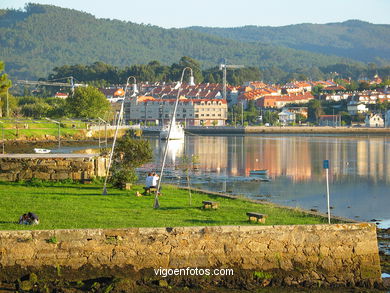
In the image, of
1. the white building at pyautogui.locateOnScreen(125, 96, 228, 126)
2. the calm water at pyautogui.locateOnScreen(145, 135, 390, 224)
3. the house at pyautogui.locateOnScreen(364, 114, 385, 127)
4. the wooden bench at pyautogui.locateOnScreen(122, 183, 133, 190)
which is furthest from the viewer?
the white building at pyautogui.locateOnScreen(125, 96, 228, 126)

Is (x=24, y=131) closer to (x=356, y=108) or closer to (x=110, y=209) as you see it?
(x=110, y=209)

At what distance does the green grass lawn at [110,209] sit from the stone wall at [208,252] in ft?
2.66

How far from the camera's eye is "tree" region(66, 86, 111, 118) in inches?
3179

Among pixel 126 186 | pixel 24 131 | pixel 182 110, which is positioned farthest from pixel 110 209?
pixel 182 110

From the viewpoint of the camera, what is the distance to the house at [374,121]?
493ft

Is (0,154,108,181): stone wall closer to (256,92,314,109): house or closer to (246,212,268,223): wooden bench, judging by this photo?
(246,212,268,223): wooden bench

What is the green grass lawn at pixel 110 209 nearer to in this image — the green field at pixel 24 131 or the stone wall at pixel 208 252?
the stone wall at pixel 208 252

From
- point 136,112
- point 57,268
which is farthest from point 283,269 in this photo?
point 136,112

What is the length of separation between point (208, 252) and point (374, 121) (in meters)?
142

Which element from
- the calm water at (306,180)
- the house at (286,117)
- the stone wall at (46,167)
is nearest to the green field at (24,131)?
the calm water at (306,180)

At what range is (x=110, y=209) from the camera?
17.2 meters

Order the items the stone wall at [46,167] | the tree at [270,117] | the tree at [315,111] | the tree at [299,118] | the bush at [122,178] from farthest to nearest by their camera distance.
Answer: the tree at [315,111] < the tree at [299,118] < the tree at [270,117] < the stone wall at [46,167] < the bush at [122,178]

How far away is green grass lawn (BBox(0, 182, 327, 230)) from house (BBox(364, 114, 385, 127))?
13172 cm

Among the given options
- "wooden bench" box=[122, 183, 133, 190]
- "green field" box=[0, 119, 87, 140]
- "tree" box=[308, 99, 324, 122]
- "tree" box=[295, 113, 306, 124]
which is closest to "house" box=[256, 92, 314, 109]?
"tree" box=[295, 113, 306, 124]
